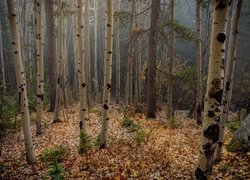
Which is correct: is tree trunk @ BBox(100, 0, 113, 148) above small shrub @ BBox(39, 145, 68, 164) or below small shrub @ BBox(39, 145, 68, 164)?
above

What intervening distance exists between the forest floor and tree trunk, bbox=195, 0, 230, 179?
2001 mm

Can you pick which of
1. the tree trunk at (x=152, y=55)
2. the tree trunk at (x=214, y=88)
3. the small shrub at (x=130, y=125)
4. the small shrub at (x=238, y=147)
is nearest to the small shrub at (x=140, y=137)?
the small shrub at (x=130, y=125)

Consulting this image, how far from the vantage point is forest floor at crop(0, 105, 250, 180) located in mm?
6898

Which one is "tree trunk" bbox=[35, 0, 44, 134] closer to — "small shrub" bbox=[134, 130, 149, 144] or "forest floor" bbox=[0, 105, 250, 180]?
"forest floor" bbox=[0, 105, 250, 180]

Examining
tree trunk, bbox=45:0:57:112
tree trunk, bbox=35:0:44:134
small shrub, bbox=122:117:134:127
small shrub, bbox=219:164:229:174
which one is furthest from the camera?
tree trunk, bbox=45:0:57:112

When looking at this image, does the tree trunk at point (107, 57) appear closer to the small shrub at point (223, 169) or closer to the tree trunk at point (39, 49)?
the tree trunk at point (39, 49)

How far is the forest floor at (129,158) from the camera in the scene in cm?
690

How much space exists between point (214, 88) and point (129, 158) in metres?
3.97

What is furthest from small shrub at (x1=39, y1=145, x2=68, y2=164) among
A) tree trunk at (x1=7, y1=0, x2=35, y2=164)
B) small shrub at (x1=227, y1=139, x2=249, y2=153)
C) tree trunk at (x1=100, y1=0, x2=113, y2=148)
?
small shrub at (x1=227, y1=139, x2=249, y2=153)

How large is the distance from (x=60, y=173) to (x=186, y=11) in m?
31.2

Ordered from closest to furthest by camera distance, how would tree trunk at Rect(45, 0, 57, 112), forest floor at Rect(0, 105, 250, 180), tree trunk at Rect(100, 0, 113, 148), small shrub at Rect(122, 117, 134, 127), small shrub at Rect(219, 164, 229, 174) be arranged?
small shrub at Rect(219, 164, 229, 174), forest floor at Rect(0, 105, 250, 180), tree trunk at Rect(100, 0, 113, 148), small shrub at Rect(122, 117, 134, 127), tree trunk at Rect(45, 0, 57, 112)

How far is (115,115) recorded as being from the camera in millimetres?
14789

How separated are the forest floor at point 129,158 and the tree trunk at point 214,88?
2001 mm

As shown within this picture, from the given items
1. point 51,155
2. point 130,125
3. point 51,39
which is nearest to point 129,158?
point 51,155
